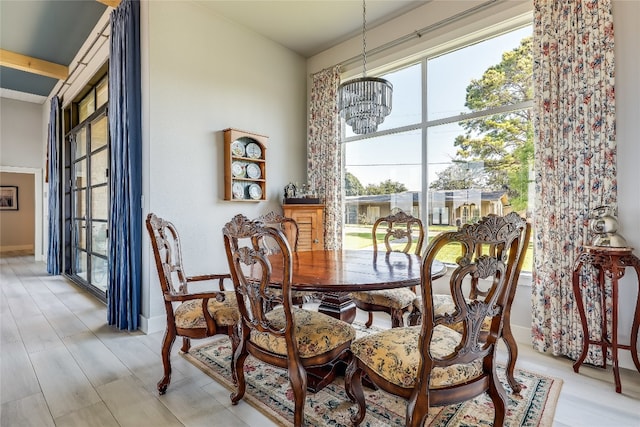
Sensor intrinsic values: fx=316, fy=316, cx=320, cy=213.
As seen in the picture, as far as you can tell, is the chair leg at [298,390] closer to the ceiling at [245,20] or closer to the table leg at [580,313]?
the table leg at [580,313]

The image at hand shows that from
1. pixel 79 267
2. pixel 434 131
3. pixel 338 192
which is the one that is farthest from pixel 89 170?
pixel 434 131

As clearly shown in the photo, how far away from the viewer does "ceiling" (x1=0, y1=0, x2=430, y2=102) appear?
3408mm

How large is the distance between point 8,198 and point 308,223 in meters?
9.47

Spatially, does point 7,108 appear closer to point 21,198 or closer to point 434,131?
point 21,198

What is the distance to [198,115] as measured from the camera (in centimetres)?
334

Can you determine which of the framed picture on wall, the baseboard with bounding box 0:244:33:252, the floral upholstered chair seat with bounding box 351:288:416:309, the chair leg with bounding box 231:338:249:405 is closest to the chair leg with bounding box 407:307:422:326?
the floral upholstered chair seat with bounding box 351:288:416:309

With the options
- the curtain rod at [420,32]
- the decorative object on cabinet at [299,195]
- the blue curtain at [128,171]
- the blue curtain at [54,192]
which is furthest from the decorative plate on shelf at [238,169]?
the blue curtain at [54,192]

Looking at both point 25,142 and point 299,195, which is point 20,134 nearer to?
point 25,142

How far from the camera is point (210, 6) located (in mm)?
3400

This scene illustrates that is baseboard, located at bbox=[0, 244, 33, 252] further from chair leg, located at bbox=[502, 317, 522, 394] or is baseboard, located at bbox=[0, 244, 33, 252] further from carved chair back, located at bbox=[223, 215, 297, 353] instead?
chair leg, located at bbox=[502, 317, 522, 394]

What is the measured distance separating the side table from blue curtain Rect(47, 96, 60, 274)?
23.2 ft

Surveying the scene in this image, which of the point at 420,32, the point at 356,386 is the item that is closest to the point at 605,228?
the point at 356,386

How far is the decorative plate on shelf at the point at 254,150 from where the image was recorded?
3.84 metres

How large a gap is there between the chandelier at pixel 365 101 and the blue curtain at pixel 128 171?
1.98 m
